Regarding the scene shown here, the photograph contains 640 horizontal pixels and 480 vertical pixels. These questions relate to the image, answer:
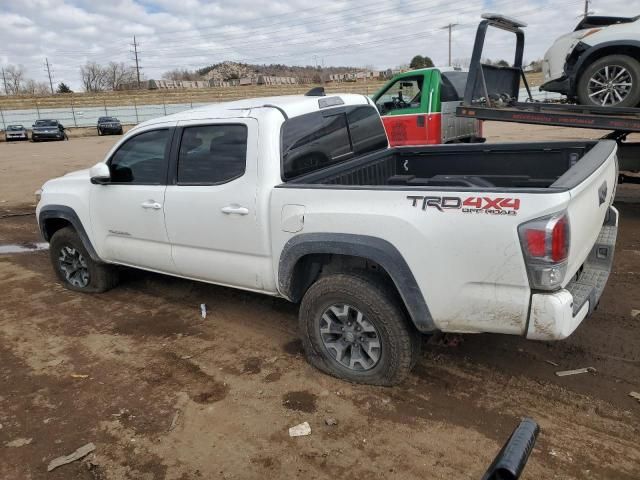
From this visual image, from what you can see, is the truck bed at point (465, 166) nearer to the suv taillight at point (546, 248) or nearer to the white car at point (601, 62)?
the suv taillight at point (546, 248)

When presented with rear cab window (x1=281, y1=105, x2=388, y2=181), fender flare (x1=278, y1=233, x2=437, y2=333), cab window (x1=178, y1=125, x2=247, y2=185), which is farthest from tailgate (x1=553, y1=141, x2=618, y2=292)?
cab window (x1=178, y1=125, x2=247, y2=185)

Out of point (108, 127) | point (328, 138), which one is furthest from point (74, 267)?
point (108, 127)

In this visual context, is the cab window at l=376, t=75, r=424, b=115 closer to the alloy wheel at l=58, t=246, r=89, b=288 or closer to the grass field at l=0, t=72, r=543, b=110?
the alloy wheel at l=58, t=246, r=89, b=288

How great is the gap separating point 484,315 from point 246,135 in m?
1.97

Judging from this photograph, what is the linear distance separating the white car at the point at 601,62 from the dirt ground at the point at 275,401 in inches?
112

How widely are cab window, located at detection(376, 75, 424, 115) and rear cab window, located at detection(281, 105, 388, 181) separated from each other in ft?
15.2

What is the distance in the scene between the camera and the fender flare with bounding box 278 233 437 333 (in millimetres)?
2947

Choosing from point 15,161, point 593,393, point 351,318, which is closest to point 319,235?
point 351,318

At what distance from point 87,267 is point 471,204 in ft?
13.3

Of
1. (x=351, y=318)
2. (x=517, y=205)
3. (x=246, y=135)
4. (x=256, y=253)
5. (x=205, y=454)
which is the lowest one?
(x=205, y=454)

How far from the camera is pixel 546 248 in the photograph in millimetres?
2498

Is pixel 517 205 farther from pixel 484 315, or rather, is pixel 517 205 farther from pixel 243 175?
pixel 243 175

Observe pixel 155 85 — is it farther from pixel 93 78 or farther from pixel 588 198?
pixel 588 198

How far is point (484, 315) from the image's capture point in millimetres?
2801
